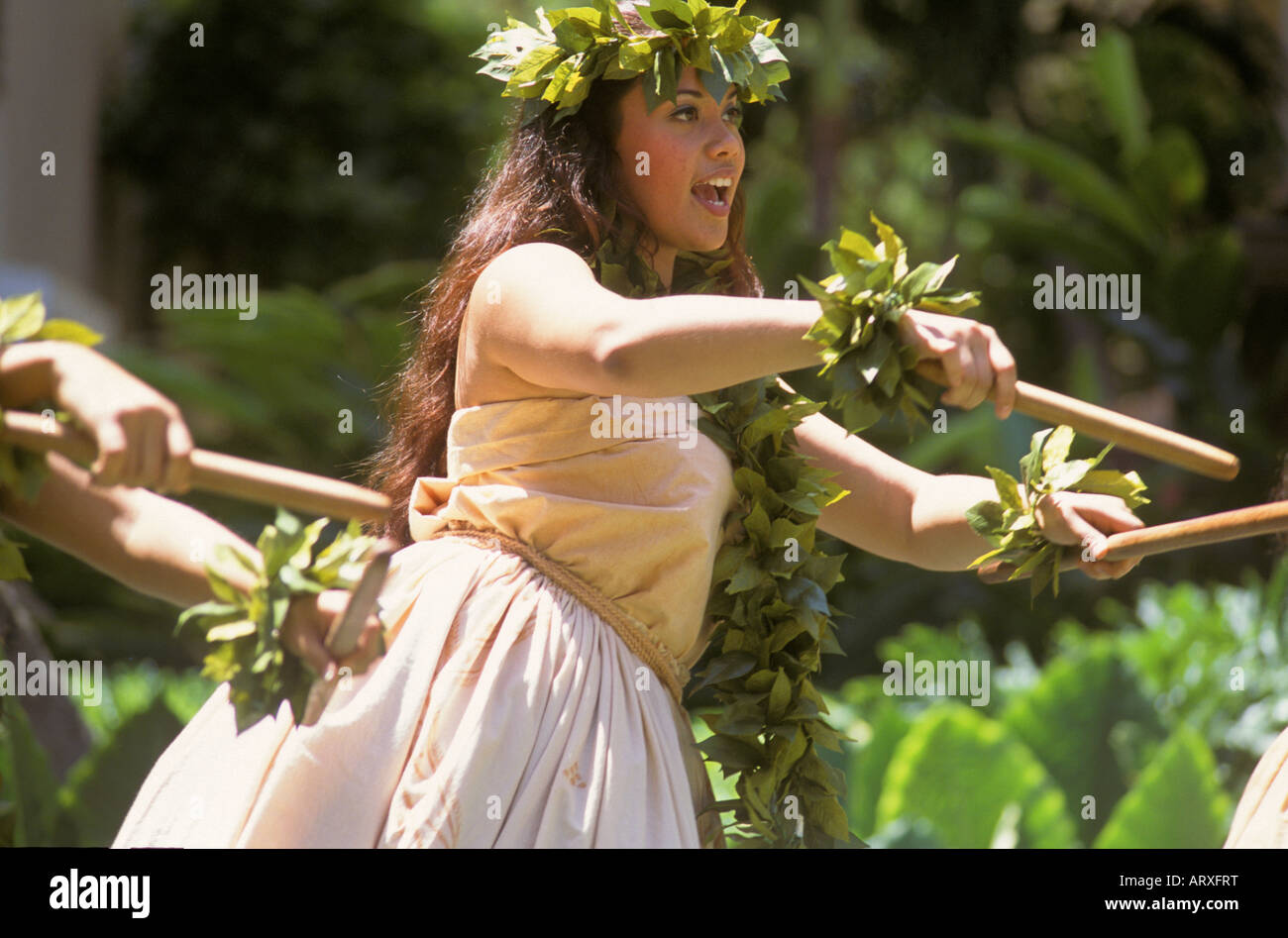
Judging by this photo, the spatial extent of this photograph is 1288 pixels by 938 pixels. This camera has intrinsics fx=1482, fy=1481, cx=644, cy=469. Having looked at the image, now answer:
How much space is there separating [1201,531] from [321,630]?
1.09 m

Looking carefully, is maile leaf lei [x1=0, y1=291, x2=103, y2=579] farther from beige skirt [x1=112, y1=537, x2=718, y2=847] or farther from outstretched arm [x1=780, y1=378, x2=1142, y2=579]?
outstretched arm [x1=780, y1=378, x2=1142, y2=579]

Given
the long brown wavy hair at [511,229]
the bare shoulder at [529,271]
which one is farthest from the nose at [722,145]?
the bare shoulder at [529,271]

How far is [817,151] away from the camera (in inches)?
413

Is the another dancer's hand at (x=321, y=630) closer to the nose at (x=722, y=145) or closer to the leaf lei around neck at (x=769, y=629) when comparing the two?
the leaf lei around neck at (x=769, y=629)

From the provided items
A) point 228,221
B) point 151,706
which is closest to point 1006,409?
point 151,706

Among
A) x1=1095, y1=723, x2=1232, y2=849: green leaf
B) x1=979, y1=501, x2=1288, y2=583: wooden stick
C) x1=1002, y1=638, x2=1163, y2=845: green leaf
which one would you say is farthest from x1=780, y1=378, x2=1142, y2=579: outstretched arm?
x1=1002, y1=638, x2=1163, y2=845: green leaf

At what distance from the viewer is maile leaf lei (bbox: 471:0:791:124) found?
6.61 ft

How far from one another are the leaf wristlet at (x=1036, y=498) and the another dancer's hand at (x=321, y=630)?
909 mm

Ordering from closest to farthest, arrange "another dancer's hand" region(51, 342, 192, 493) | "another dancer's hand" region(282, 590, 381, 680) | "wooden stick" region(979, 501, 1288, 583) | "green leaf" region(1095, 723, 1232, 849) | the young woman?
1. "another dancer's hand" region(51, 342, 192, 493)
2. "another dancer's hand" region(282, 590, 381, 680)
3. the young woman
4. "wooden stick" region(979, 501, 1288, 583)
5. "green leaf" region(1095, 723, 1232, 849)

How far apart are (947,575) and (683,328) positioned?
6.11 metres

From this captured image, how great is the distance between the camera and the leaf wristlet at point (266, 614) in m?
1.61

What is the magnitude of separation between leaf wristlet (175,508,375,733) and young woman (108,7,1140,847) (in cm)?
15
